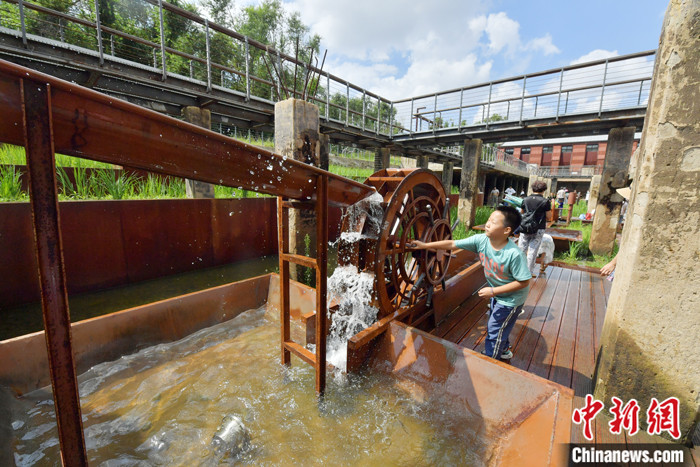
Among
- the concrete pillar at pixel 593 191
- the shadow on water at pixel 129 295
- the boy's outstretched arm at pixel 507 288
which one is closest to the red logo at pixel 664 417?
the boy's outstretched arm at pixel 507 288

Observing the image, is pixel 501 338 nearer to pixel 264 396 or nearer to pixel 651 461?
pixel 651 461

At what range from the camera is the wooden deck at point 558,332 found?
2.49 meters

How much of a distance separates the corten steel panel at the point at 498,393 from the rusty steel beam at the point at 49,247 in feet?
7.04

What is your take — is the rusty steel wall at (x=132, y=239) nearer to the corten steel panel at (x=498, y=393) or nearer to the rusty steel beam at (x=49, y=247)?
the rusty steel beam at (x=49, y=247)

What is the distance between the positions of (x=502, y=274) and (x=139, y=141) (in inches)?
101

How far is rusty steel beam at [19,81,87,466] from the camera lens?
97 centimetres

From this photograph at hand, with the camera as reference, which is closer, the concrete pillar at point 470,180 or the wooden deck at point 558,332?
the wooden deck at point 558,332

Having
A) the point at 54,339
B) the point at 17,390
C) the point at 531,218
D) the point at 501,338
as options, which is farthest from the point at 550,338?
the point at 17,390

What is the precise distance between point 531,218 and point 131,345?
205 inches

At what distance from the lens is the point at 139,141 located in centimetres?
127

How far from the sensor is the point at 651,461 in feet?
5.23

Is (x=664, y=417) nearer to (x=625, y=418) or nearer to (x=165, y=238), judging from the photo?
(x=625, y=418)

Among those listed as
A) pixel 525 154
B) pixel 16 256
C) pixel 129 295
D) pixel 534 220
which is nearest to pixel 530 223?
pixel 534 220

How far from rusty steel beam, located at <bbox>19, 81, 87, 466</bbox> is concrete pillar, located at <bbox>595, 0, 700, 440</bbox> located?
2672 millimetres
